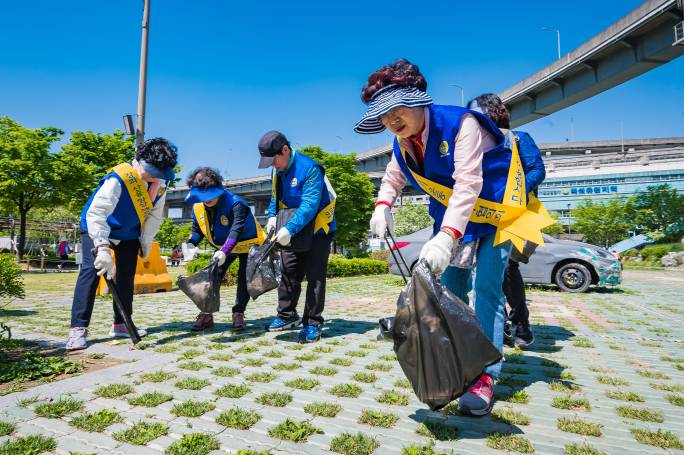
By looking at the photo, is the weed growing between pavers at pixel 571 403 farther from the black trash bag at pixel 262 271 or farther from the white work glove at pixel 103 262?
the white work glove at pixel 103 262

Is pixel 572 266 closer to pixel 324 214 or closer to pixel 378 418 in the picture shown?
pixel 324 214

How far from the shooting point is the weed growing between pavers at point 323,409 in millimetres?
2326

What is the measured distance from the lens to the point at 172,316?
6.12 m

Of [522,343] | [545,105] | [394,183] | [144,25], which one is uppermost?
[545,105]

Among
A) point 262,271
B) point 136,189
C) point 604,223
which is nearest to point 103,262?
point 136,189

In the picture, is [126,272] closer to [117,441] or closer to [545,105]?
[117,441]

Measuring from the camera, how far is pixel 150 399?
2.49 meters

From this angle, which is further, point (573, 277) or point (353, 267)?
point (353, 267)

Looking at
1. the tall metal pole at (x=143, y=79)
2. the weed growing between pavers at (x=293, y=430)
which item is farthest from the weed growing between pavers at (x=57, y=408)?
the tall metal pole at (x=143, y=79)

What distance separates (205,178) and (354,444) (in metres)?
3.58

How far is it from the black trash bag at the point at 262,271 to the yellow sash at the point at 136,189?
47.5 inches

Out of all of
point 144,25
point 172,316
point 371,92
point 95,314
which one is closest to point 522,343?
point 371,92

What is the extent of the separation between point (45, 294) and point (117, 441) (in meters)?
9.38

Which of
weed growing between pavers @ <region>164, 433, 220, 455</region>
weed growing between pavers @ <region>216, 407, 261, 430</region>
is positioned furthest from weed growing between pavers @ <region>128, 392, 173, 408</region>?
weed growing between pavers @ <region>164, 433, 220, 455</region>
